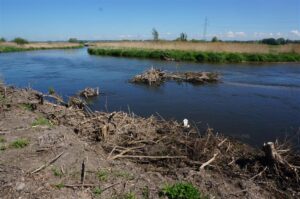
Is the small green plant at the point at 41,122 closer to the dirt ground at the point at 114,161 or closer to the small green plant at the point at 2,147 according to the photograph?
the dirt ground at the point at 114,161

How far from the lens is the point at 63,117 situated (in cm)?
1107

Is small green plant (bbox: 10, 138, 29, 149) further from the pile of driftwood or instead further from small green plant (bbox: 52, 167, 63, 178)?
the pile of driftwood

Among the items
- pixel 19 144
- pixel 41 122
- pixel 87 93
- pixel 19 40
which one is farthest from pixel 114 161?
pixel 19 40

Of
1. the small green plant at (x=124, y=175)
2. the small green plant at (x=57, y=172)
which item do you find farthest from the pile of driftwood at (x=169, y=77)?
the small green plant at (x=57, y=172)

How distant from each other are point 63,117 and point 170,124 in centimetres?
326

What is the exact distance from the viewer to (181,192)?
6.48m

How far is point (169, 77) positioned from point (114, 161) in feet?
64.5

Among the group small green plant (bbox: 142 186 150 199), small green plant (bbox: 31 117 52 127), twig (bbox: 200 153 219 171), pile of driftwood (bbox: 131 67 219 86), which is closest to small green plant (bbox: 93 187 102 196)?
small green plant (bbox: 142 186 150 199)

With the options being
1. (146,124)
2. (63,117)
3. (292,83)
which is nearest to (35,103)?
(63,117)

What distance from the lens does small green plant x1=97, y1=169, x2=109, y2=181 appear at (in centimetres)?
692

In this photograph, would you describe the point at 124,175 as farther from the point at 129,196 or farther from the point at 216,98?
the point at 216,98

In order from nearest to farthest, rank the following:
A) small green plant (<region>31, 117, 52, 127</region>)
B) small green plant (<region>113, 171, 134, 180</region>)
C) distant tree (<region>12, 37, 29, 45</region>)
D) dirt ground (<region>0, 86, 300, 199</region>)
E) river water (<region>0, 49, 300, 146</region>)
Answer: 1. dirt ground (<region>0, 86, 300, 199</region>)
2. small green plant (<region>113, 171, 134, 180</region>)
3. small green plant (<region>31, 117, 52, 127</region>)
4. river water (<region>0, 49, 300, 146</region>)
5. distant tree (<region>12, 37, 29, 45</region>)

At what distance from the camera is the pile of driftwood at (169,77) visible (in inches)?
995

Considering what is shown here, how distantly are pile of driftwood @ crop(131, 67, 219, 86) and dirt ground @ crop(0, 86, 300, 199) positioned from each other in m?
14.4
